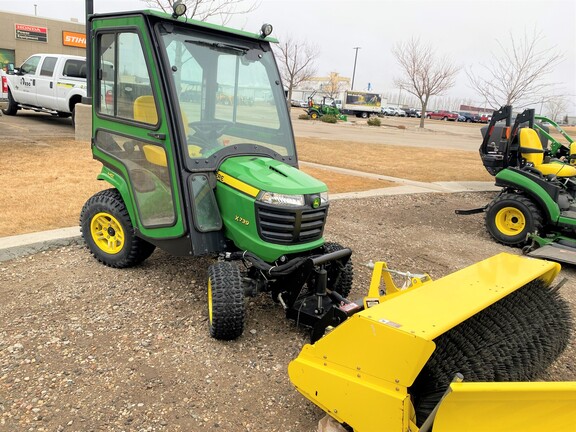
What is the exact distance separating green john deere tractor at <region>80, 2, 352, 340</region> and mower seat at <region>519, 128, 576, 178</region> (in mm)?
4649

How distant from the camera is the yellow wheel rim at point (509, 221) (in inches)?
271

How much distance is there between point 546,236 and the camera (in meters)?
6.63

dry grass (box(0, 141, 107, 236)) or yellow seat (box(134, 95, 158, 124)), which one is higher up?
yellow seat (box(134, 95, 158, 124))

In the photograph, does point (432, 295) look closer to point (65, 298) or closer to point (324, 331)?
point (324, 331)

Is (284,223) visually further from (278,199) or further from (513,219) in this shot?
(513,219)

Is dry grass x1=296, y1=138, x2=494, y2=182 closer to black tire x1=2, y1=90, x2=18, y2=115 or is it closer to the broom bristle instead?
the broom bristle

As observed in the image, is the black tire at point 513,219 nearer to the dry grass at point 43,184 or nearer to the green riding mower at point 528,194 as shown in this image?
the green riding mower at point 528,194

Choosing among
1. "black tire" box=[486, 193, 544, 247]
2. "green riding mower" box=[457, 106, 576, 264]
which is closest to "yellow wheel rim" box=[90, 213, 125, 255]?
"green riding mower" box=[457, 106, 576, 264]

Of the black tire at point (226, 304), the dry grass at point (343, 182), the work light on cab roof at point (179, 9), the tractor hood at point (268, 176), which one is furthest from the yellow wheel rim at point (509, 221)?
the work light on cab roof at point (179, 9)

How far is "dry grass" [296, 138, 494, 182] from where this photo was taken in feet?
41.0

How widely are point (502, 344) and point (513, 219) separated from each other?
478 centimetres

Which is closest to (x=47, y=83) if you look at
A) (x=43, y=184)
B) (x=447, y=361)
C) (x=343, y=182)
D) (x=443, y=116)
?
→ (x=43, y=184)

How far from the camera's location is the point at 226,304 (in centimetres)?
339

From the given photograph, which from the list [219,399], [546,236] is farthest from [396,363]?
[546,236]
